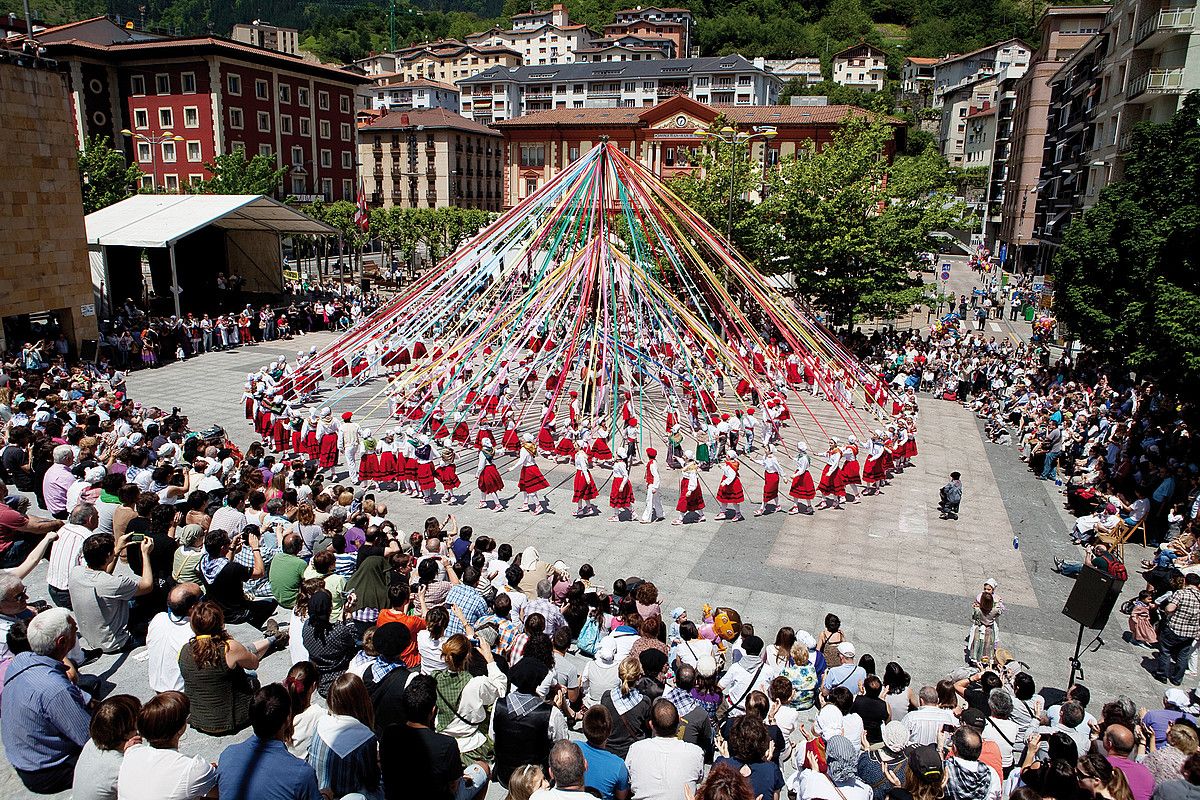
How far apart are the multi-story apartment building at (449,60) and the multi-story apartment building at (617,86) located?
1575 cm

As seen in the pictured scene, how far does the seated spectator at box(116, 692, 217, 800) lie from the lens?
168 inches

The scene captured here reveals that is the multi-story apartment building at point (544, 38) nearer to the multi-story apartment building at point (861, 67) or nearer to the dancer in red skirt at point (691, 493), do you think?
the multi-story apartment building at point (861, 67)

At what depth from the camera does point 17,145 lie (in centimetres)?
2053

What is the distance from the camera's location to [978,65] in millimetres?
84375

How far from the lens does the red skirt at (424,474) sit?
13848 mm

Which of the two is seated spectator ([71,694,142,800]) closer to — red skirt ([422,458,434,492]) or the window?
red skirt ([422,458,434,492])

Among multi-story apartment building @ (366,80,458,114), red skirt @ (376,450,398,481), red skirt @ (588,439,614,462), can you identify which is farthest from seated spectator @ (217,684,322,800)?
multi-story apartment building @ (366,80,458,114)

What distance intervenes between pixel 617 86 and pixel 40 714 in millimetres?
81888

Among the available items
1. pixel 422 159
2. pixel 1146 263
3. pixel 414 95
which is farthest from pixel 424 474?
pixel 414 95

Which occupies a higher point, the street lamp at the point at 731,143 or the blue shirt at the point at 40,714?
the street lamp at the point at 731,143

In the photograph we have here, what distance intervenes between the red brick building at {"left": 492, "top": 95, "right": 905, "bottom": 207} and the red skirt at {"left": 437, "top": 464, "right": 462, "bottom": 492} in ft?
126

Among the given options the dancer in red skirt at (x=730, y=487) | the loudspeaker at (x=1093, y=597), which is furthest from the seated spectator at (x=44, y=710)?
the dancer in red skirt at (x=730, y=487)

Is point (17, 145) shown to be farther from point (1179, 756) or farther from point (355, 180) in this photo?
point (355, 180)

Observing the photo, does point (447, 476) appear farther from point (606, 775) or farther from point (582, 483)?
point (606, 775)
